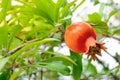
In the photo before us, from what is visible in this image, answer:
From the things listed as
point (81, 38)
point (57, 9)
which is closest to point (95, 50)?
point (81, 38)

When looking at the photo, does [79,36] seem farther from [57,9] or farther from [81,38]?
Answer: [57,9]

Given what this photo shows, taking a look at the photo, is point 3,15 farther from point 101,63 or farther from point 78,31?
point 101,63

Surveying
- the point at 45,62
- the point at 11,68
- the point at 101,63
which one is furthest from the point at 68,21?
the point at 101,63

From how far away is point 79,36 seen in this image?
1.08 meters

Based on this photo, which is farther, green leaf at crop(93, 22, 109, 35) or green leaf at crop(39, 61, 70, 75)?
green leaf at crop(93, 22, 109, 35)

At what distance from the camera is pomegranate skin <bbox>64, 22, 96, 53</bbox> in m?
1.07

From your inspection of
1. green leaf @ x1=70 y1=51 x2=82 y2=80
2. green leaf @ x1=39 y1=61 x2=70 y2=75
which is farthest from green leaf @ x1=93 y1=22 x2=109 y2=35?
green leaf @ x1=39 y1=61 x2=70 y2=75

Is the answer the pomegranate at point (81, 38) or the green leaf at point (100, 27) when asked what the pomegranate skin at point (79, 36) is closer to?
the pomegranate at point (81, 38)

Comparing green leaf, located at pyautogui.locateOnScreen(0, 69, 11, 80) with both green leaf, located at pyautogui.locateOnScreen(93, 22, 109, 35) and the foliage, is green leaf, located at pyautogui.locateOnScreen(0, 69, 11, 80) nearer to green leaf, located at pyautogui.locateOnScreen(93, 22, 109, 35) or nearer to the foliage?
the foliage

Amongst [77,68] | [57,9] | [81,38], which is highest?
[57,9]

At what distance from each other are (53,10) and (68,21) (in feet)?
0.45

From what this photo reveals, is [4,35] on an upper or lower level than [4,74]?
upper

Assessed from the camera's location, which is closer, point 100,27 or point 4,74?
point 4,74

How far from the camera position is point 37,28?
1.22 meters
